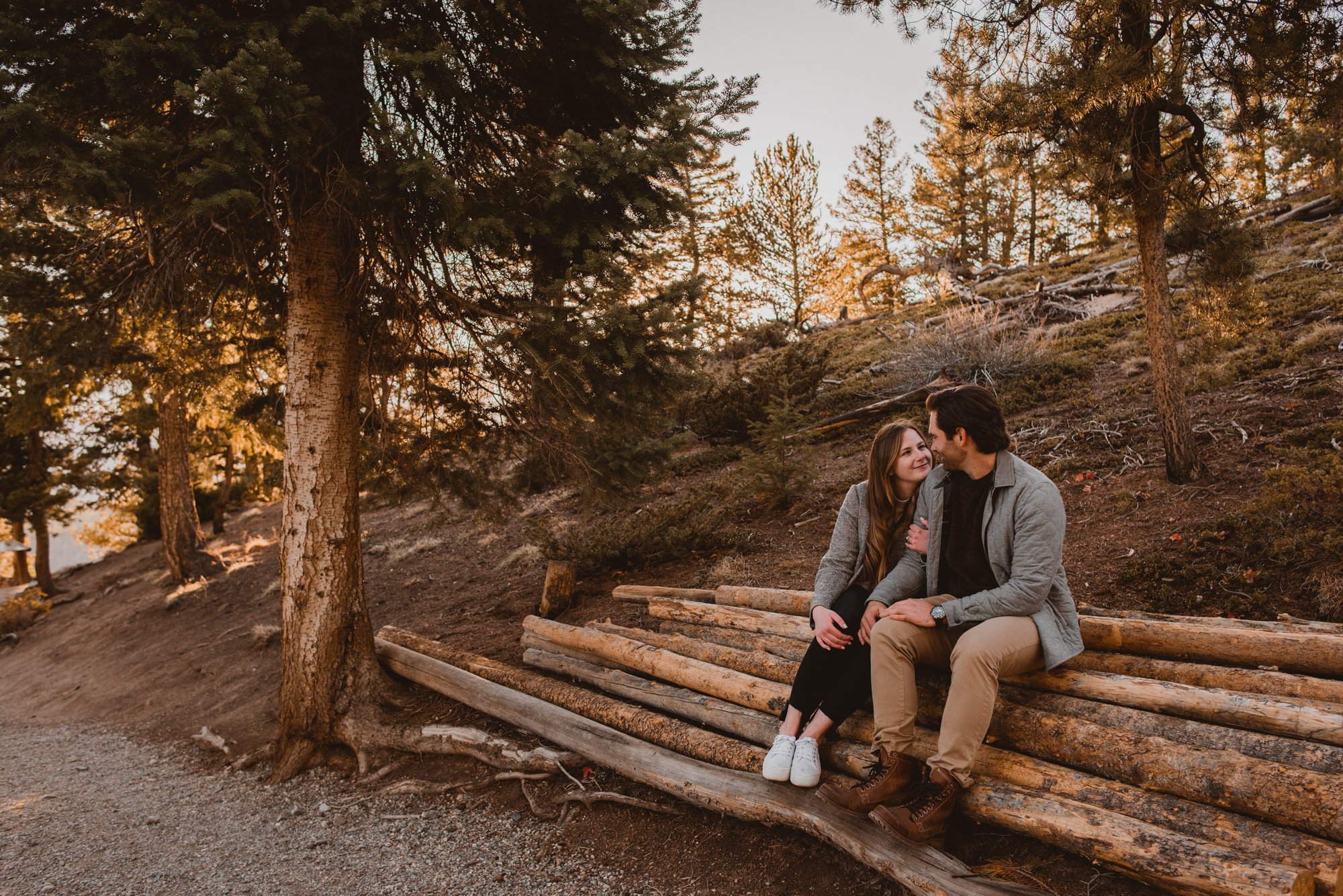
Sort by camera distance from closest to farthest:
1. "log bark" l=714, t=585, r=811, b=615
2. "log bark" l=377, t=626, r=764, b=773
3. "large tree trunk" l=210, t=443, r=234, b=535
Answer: "log bark" l=377, t=626, r=764, b=773
"log bark" l=714, t=585, r=811, b=615
"large tree trunk" l=210, t=443, r=234, b=535

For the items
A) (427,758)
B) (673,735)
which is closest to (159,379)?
(427,758)

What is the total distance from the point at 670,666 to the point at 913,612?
2116mm

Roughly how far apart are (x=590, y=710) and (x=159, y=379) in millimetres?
8228

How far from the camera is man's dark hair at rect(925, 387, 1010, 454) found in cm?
338

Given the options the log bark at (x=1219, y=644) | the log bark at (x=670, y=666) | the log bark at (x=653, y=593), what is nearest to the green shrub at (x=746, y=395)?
the log bark at (x=653, y=593)

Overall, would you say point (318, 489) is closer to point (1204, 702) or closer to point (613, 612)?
point (613, 612)

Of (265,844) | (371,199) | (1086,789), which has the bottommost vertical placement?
(265,844)

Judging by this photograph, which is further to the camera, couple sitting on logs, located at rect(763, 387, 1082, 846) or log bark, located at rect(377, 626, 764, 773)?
log bark, located at rect(377, 626, 764, 773)

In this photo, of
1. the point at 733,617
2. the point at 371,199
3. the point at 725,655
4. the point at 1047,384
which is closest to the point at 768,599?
the point at 733,617

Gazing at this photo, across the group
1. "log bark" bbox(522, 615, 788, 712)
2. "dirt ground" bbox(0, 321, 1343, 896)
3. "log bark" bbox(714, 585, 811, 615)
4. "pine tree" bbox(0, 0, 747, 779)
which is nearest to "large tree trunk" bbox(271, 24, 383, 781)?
"pine tree" bbox(0, 0, 747, 779)

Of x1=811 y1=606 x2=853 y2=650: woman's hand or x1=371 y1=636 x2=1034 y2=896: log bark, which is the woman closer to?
x1=811 y1=606 x2=853 y2=650: woman's hand

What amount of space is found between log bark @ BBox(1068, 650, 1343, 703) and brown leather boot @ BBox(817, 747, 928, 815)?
3.82ft

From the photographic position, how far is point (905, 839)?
113 inches

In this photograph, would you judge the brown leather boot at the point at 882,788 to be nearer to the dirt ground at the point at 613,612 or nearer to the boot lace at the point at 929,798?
the boot lace at the point at 929,798
